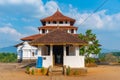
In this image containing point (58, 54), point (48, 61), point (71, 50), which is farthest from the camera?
point (71, 50)

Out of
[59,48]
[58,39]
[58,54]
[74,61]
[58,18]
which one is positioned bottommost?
[74,61]

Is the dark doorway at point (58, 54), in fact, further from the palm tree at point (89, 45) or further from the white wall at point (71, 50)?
the palm tree at point (89, 45)

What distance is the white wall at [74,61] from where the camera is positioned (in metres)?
27.5

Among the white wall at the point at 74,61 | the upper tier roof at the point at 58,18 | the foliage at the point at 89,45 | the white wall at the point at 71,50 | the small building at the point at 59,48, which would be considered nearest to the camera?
the small building at the point at 59,48

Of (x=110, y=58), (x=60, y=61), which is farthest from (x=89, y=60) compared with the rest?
(x=110, y=58)

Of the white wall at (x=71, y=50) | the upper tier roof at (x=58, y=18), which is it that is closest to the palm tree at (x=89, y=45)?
the white wall at (x=71, y=50)

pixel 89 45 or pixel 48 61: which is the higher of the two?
pixel 89 45

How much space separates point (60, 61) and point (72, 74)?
14.4 ft

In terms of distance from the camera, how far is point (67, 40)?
2736cm

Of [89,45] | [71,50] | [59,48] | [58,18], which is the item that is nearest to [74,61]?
[59,48]

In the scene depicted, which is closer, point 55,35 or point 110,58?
point 55,35

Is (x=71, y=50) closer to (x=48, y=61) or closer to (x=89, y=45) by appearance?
(x=48, y=61)

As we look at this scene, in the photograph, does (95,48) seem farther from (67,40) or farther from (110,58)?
(110,58)

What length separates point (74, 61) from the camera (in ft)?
90.4
